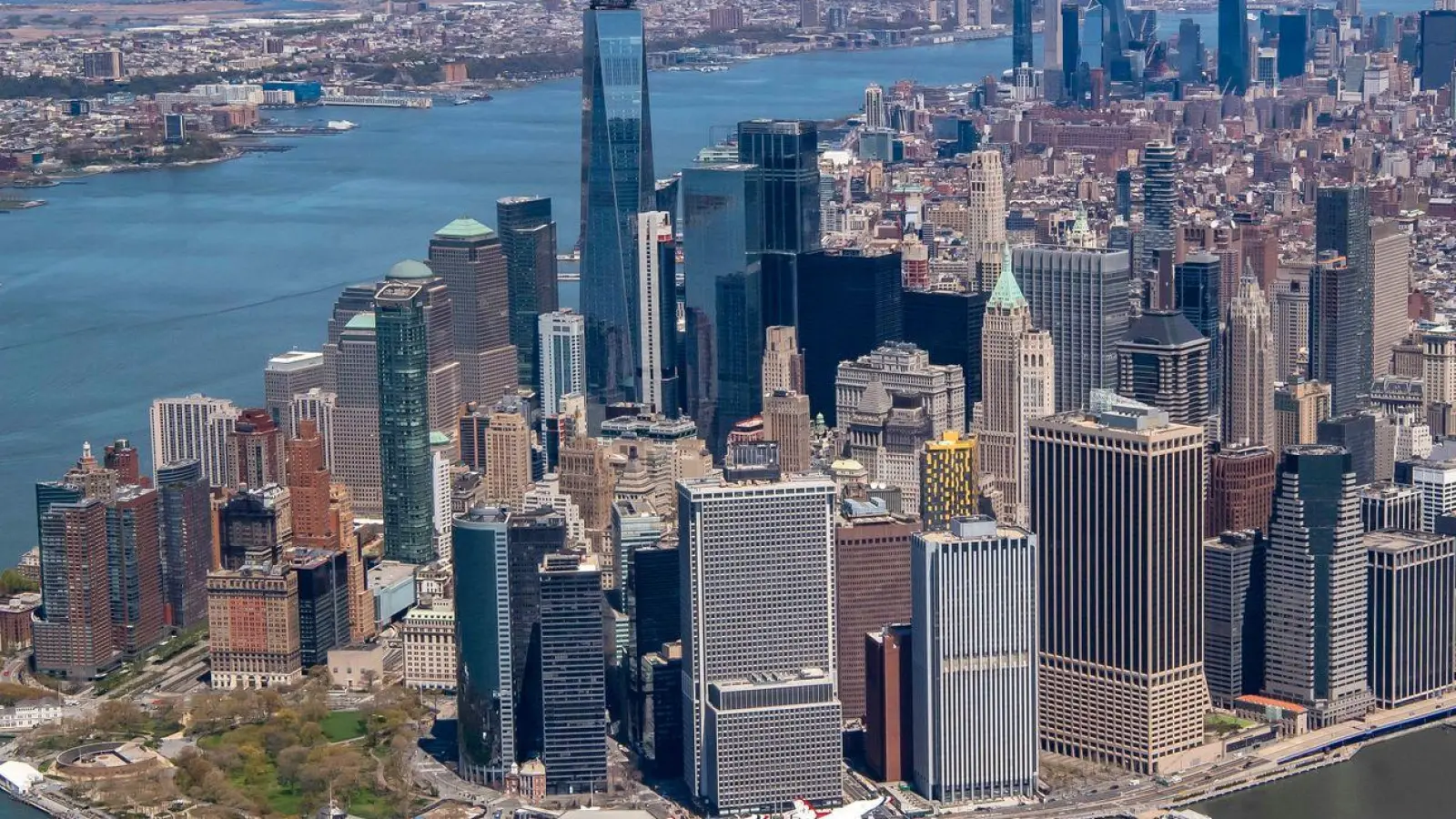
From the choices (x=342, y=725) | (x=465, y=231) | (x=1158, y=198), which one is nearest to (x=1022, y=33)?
(x=1158, y=198)

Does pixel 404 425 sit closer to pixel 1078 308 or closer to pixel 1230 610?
pixel 1078 308

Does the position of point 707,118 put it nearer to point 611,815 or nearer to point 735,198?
point 735,198

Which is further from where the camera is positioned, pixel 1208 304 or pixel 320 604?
pixel 1208 304

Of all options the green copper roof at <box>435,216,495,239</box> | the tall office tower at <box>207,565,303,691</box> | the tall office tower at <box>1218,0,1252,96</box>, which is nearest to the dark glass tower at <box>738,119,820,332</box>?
the green copper roof at <box>435,216,495,239</box>

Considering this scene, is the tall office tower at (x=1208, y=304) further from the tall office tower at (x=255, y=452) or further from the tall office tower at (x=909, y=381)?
the tall office tower at (x=255, y=452)

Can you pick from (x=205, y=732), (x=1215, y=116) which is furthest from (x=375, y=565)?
(x=1215, y=116)

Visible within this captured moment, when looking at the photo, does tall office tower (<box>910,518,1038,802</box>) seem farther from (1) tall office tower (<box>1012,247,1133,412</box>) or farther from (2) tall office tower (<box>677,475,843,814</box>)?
(1) tall office tower (<box>1012,247,1133,412</box>)
